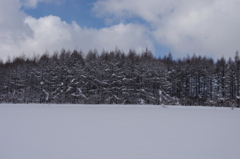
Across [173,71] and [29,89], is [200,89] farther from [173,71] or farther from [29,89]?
[29,89]

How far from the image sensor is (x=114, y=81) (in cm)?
2673

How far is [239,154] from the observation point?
3285 millimetres

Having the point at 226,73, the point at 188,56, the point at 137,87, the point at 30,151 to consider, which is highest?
the point at 188,56

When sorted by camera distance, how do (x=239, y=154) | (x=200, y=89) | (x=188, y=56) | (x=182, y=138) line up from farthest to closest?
(x=188, y=56), (x=200, y=89), (x=182, y=138), (x=239, y=154)

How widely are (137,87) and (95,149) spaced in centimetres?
2536

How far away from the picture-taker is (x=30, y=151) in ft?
10.5

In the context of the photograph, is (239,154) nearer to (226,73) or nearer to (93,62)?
(93,62)

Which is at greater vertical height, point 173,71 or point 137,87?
point 173,71

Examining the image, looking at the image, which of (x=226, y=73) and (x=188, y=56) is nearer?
(x=226, y=73)

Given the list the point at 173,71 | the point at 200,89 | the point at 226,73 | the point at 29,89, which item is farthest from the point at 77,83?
the point at 226,73

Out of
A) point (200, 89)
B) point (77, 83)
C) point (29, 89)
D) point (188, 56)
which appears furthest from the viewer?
point (188, 56)

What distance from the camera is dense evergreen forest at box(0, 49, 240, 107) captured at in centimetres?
2675

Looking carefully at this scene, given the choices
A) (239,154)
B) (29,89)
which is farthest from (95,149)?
(29,89)

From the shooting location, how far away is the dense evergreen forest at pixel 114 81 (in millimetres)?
26750
